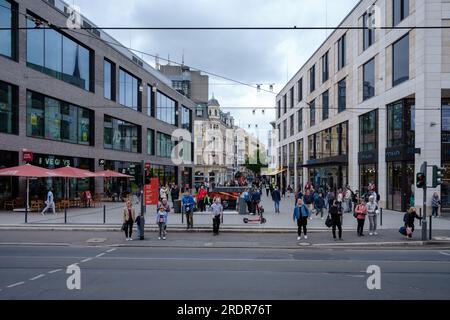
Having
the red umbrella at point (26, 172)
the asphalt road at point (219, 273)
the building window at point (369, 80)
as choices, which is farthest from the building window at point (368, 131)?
the red umbrella at point (26, 172)

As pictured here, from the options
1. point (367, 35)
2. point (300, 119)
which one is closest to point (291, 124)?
point (300, 119)

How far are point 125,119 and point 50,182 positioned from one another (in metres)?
14.3

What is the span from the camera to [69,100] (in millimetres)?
33562

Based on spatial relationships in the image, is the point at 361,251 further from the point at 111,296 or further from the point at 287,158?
the point at 287,158

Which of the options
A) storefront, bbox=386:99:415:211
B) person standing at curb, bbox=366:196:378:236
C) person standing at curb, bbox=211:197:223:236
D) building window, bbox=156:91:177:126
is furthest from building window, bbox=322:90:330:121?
person standing at curb, bbox=211:197:223:236

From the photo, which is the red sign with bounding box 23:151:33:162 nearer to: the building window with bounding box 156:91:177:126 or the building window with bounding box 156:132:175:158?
the building window with bounding box 156:91:177:126

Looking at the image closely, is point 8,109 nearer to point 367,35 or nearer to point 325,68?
point 367,35

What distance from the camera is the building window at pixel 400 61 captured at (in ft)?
86.4

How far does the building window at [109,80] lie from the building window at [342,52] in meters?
22.9

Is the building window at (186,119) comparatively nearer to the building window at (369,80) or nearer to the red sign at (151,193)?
the building window at (369,80)

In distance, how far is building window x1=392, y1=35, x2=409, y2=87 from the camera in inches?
1037

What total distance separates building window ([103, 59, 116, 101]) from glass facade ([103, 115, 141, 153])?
231cm

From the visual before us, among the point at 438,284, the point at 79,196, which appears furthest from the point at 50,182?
the point at 438,284

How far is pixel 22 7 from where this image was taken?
27.4 m
